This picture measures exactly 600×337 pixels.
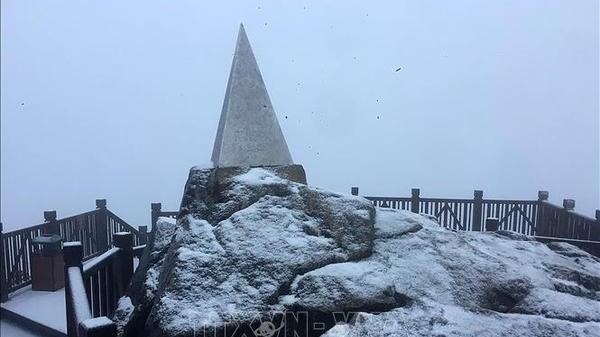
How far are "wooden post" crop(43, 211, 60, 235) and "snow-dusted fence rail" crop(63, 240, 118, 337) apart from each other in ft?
14.5

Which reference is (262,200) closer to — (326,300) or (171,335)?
(326,300)

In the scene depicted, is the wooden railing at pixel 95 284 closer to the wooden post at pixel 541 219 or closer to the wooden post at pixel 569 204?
the wooden post at pixel 569 204

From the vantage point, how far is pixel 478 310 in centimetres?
312

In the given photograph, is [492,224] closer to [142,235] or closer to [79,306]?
[79,306]

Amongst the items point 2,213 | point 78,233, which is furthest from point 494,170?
point 2,213

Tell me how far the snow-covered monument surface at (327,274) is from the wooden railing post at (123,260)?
34cm

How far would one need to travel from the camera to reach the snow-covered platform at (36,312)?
575 cm

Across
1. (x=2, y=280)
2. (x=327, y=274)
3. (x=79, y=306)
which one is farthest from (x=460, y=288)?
(x=2, y=280)

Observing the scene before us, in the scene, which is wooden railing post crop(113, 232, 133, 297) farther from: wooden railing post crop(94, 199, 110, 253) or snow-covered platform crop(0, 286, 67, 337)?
wooden railing post crop(94, 199, 110, 253)

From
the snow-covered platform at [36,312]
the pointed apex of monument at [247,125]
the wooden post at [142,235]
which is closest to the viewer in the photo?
the pointed apex of monument at [247,125]

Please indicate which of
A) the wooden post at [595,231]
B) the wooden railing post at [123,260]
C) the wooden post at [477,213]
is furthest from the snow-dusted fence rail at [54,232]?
the wooden post at [595,231]

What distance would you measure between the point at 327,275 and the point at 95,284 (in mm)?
2419

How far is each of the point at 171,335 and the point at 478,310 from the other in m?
2.43

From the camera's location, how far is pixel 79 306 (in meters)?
2.79
